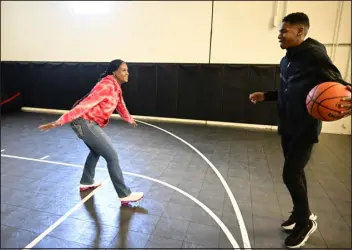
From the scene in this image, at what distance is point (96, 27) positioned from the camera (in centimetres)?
509

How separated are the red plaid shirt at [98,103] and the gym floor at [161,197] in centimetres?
38

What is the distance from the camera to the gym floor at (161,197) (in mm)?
1761

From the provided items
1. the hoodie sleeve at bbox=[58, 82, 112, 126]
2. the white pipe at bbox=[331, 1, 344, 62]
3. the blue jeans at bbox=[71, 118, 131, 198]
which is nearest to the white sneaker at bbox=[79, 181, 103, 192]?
the blue jeans at bbox=[71, 118, 131, 198]

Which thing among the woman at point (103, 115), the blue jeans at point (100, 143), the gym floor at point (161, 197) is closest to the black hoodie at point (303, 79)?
the gym floor at point (161, 197)

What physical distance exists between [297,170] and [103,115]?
1.62m

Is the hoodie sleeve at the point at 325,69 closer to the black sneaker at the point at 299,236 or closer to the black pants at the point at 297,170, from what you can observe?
the black pants at the point at 297,170

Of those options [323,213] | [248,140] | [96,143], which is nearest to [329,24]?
[248,140]

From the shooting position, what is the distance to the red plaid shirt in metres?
1.92

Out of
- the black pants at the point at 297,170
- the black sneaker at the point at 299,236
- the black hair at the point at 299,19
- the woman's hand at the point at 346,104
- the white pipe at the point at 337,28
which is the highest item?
the white pipe at the point at 337,28

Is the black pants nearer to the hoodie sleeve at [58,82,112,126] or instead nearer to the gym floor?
the gym floor

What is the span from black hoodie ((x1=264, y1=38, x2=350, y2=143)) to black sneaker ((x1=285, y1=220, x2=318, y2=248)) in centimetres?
79

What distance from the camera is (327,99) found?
4.58 feet

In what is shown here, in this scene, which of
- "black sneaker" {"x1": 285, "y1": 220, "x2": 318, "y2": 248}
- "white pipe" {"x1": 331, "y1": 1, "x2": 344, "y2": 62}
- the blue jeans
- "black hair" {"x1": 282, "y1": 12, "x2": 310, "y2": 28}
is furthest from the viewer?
"white pipe" {"x1": 331, "y1": 1, "x2": 344, "y2": 62}

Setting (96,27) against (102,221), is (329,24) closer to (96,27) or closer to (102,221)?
(96,27)
